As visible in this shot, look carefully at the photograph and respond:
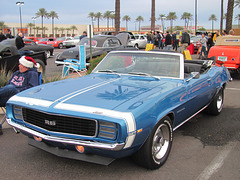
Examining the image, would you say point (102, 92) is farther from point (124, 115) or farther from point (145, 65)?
point (145, 65)

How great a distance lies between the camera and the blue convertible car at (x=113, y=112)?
9.21 feet

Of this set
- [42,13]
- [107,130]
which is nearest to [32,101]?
[107,130]

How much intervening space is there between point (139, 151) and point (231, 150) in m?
1.75

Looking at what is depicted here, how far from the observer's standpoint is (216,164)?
3566mm

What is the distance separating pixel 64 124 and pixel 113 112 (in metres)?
0.63

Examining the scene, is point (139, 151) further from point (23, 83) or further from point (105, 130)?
point (23, 83)

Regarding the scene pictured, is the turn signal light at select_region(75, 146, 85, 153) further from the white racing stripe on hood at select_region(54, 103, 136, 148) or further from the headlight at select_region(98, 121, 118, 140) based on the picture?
the white racing stripe on hood at select_region(54, 103, 136, 148)

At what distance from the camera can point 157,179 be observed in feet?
10.3

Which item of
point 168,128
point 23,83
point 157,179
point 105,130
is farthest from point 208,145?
point 23,83

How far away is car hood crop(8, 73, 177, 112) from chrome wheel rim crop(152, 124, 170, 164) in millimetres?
499

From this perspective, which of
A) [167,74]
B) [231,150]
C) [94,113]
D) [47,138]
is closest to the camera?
[94,113]

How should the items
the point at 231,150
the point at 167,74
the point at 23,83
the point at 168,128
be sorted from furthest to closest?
the point at 23,83 < the point at 167,74 < the point at 231,150 < the point at 168,128

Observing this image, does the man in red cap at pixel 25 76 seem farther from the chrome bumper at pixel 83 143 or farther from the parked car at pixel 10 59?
the parked car at pixel 10 59

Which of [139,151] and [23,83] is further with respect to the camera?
[23,83]
